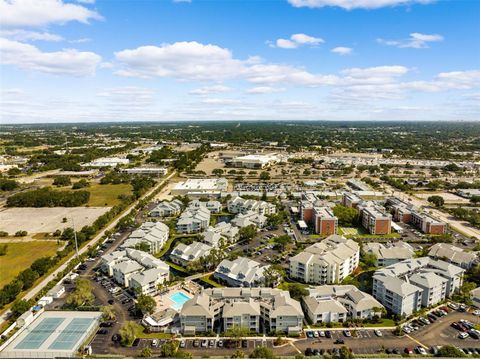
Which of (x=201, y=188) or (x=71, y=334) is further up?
(x=201, y=188)

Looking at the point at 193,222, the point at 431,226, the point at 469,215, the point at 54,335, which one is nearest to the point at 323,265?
the point at 193,222

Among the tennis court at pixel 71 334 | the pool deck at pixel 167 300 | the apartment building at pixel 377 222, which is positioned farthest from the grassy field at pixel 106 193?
the apartment building at pixel 377 222

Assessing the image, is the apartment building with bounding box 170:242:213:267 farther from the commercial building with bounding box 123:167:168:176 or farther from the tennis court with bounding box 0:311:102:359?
the commercial building with bounding box 123:167:168:176

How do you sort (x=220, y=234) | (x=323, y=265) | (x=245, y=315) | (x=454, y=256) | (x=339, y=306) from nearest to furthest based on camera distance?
(x=245, y=315) → (x=339, y=306) → (x=323, y=265) → (x=454, y=256) → (x=220, y=234)

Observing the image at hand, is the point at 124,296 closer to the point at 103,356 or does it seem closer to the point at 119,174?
the point at 103,356

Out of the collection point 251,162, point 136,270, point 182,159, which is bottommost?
point 136,270

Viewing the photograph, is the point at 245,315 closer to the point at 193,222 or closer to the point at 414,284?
the point at 414,284

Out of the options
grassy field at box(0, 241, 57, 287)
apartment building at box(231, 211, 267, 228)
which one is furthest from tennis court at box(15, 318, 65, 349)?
apartment building at box(231, 211, 267, 228)
